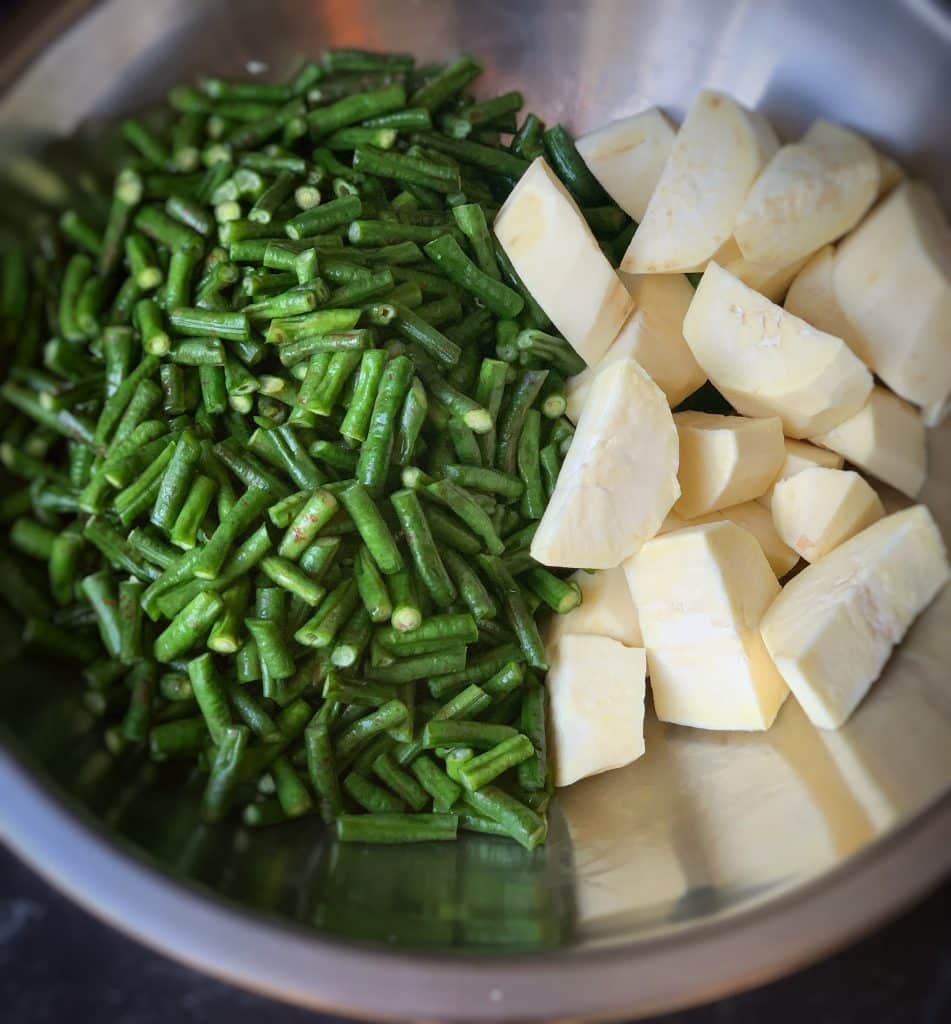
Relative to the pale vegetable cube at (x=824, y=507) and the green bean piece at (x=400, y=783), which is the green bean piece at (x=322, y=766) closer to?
the green bean piece at (x=400, y=783)

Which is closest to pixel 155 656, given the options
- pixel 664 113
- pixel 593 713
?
pixel 593 713

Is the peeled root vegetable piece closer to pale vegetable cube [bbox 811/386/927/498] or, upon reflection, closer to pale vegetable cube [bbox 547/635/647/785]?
pale vegetable cube [bbox 811/386/927/498]

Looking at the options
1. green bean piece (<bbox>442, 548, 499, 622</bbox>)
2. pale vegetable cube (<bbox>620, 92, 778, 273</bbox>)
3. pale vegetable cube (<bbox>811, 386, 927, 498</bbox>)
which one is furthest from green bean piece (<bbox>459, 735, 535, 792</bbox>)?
pale vegetable cube (<bbox>620, 92, 778, 273</bbox>)

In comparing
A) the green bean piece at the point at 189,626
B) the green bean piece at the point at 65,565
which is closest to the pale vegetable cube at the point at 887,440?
the green bean piece at the point at 189,626

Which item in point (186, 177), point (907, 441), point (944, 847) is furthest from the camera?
point (186, 177)

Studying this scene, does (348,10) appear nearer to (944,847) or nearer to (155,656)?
(155,656)
